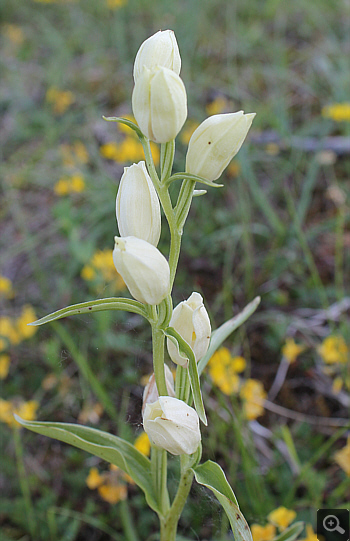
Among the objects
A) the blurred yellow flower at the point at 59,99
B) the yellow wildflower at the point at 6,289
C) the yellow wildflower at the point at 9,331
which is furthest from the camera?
the blurred yellow flower at the point at 59,99

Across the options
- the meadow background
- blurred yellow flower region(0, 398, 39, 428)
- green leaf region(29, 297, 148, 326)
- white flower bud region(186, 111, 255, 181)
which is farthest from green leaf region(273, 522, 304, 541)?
blurred yellow flower region(0, 398, 39, 428)

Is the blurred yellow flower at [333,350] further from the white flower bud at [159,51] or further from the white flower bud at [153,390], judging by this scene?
the white flower bud at [159,51]

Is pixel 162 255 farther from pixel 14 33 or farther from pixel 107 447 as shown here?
pixel 14 33

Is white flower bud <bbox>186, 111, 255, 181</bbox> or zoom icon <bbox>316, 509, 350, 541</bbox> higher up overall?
white flower bud <bbox>186, 111, 255, 181</bbox>

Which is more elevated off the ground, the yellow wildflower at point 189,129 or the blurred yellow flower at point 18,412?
the yellow wildflower at point 189,129

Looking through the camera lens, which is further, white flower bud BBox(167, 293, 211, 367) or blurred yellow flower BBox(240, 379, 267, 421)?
blurred yellow flower BBox(240, 379, 267, 421)

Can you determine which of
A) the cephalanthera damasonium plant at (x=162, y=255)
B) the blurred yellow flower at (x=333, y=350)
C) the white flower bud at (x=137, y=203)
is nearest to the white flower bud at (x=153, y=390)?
the cephalanthera damasonium plant at (x=162, y=255)

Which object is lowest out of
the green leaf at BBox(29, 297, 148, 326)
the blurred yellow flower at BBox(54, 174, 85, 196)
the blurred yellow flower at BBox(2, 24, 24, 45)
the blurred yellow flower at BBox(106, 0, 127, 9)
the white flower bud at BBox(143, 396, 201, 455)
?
the blurred yellow flower at BBox(54, 174, 85, 196)

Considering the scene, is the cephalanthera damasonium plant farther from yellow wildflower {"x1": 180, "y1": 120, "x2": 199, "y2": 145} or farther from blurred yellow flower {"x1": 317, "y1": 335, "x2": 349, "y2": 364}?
yellow wildflower {"x1": 180, "y1": 120, "x2": 199, "y2": 145}

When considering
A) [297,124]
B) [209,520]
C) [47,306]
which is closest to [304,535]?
[209,520]
